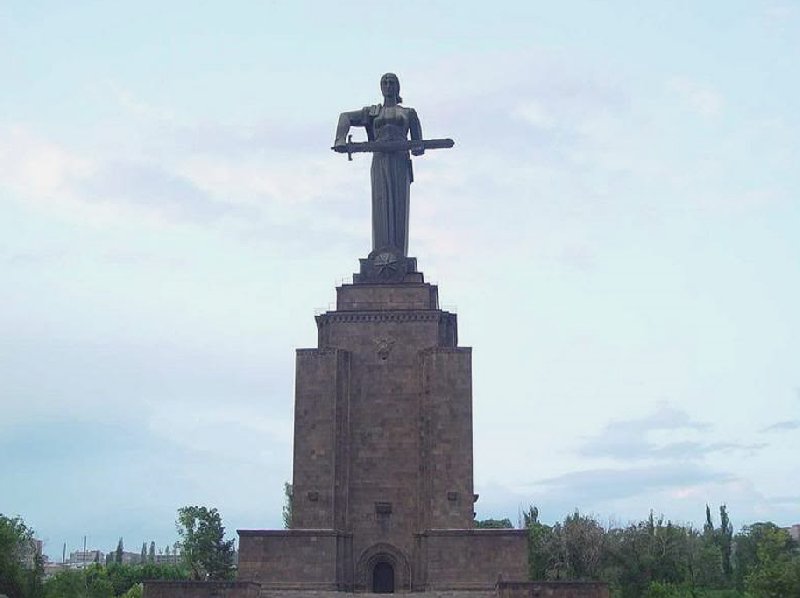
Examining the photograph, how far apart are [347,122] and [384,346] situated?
8543 mm

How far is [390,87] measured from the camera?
3697 centimetres

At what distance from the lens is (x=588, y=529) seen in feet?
188

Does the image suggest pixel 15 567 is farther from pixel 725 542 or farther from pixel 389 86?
pixel 725 542

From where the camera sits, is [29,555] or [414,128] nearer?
[414,128]

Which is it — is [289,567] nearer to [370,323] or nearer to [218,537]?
[370,323]

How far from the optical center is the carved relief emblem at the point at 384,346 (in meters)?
33.8

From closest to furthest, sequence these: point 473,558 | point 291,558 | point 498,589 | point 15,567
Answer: point 498,589
point 473,558
point 291,558
point 15,567

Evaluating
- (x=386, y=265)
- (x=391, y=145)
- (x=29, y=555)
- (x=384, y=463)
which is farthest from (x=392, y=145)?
(x=29, y=555)

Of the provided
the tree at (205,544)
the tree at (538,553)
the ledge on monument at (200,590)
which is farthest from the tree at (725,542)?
the ledge on monument at (200,590)

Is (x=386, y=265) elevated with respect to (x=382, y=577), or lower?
elevated

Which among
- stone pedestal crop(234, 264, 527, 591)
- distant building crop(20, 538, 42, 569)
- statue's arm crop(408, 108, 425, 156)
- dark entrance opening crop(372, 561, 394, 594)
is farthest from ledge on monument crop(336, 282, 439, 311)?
distant building crop(20, 538, 42, 569)

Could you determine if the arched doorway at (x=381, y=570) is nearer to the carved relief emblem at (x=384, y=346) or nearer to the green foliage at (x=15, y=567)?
the carved relief emblem at (x=384, y=346)

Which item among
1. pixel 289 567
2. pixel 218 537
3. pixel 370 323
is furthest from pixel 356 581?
pixel 218 537

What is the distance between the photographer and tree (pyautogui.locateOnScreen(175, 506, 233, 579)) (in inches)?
2443
